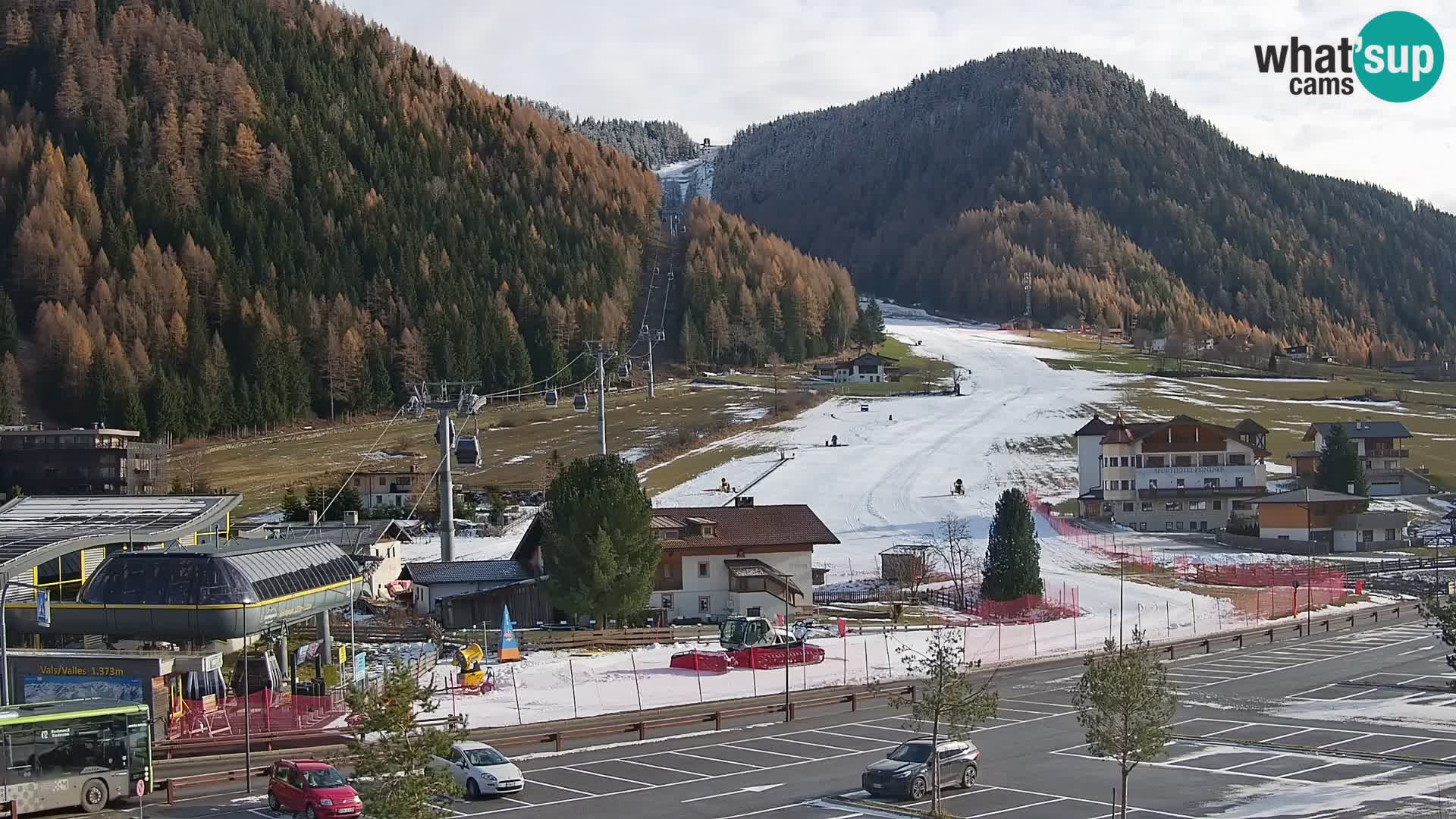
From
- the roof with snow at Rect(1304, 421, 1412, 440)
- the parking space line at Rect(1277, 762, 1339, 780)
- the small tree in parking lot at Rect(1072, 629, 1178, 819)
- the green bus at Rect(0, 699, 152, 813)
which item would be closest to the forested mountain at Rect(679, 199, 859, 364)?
the roof with snow at Rect(1304, 421, 1412, 440)

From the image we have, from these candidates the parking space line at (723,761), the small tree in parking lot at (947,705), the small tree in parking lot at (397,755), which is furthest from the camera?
the parking space line at (723,761)

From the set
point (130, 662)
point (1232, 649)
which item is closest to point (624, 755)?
point (130, 662)

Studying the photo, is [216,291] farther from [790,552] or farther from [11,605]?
[11,605]

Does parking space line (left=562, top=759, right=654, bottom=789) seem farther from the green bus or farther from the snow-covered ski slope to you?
the snow-covered ski slope

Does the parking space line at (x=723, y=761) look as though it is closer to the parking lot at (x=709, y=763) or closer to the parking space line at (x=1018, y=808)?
the parking lot at (x=709, y=763)

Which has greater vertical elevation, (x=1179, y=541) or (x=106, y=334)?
(x=106, y=334)

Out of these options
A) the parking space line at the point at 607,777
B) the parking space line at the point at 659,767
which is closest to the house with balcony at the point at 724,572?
the parking space line at the point at 659,767
